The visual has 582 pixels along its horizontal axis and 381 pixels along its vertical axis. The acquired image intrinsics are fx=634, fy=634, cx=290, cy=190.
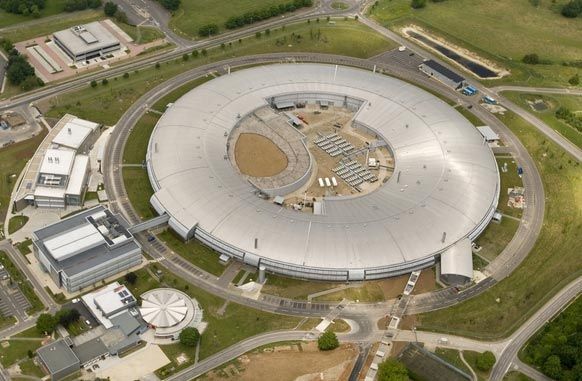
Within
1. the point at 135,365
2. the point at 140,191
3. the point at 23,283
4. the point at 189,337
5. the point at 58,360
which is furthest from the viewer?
the point at 140,191

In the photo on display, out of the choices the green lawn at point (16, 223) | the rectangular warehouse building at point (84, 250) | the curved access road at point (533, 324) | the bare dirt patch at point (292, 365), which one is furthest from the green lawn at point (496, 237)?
the green lawn at point (16, 223)

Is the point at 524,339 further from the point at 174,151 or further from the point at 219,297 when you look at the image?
the point at 174,151

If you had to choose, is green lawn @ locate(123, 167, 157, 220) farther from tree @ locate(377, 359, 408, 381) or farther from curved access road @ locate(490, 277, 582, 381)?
curved access road @ locate(490, 277, 582, 381)

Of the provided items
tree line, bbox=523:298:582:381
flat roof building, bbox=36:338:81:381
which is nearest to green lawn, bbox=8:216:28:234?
flat roof building, bbox=36:338:81:381

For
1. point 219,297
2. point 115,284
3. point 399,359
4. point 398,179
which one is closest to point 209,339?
point 219,297

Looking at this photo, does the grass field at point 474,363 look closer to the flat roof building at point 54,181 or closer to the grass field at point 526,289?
the grass field at point 526,289

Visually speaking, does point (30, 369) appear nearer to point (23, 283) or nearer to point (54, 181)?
point (23, 283)

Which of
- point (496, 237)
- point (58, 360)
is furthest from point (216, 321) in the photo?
point (496, 237)
